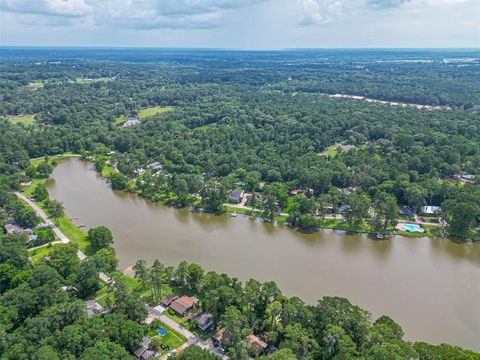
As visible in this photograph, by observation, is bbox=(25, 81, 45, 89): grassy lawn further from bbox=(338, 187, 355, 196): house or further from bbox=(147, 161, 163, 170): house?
bbox=(338, 187, 355, 196): house

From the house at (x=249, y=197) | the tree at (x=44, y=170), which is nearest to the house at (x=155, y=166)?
the tree at (x=44, y=170)

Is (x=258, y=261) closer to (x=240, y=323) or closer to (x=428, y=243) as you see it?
(x=240, y=323)

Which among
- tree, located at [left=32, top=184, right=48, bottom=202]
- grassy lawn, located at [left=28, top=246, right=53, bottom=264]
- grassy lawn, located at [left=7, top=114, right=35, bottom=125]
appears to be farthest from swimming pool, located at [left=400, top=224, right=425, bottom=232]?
grassy lawn, located at [left=7, top=114, right=35, bottom=125]

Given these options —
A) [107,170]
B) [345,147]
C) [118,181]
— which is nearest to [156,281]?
[118,181]

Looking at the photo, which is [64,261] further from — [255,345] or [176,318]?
[255,345]

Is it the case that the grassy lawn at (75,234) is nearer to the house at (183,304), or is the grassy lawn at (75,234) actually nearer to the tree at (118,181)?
the tree at (118,181)
